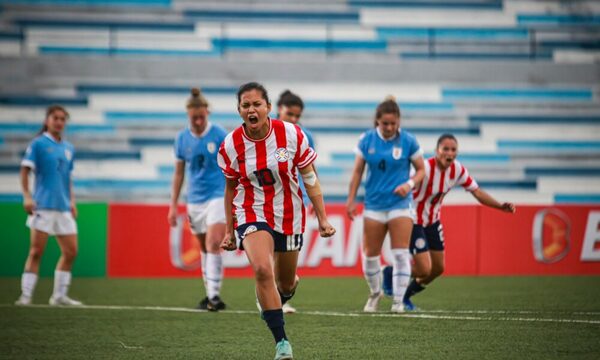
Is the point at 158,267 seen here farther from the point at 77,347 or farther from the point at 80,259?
the point at 77,347

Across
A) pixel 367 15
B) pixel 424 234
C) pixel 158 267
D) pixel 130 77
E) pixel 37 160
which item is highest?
pixel 367 15

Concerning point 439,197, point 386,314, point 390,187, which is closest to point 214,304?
point 386,314

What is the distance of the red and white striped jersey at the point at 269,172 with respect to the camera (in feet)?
19.7

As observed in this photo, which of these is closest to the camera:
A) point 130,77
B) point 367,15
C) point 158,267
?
point 158,267

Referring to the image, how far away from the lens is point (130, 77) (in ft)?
65.5

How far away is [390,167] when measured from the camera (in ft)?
28.6

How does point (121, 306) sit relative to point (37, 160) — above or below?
below

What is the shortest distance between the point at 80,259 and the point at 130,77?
625 centimetres

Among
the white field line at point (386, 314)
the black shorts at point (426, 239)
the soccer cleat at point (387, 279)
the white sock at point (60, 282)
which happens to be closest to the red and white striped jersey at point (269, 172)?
the white field line at point (386, 314)

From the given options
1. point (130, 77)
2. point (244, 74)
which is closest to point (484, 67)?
point (244, 74)

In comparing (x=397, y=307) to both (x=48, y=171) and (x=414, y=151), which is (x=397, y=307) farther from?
(x=48, y=171)

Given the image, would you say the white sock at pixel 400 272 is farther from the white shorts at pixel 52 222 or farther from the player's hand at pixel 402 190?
the white shorts at pixel 52 222

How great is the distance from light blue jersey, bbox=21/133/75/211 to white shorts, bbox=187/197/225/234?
1467mm

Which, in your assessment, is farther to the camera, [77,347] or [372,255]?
[372,255]
